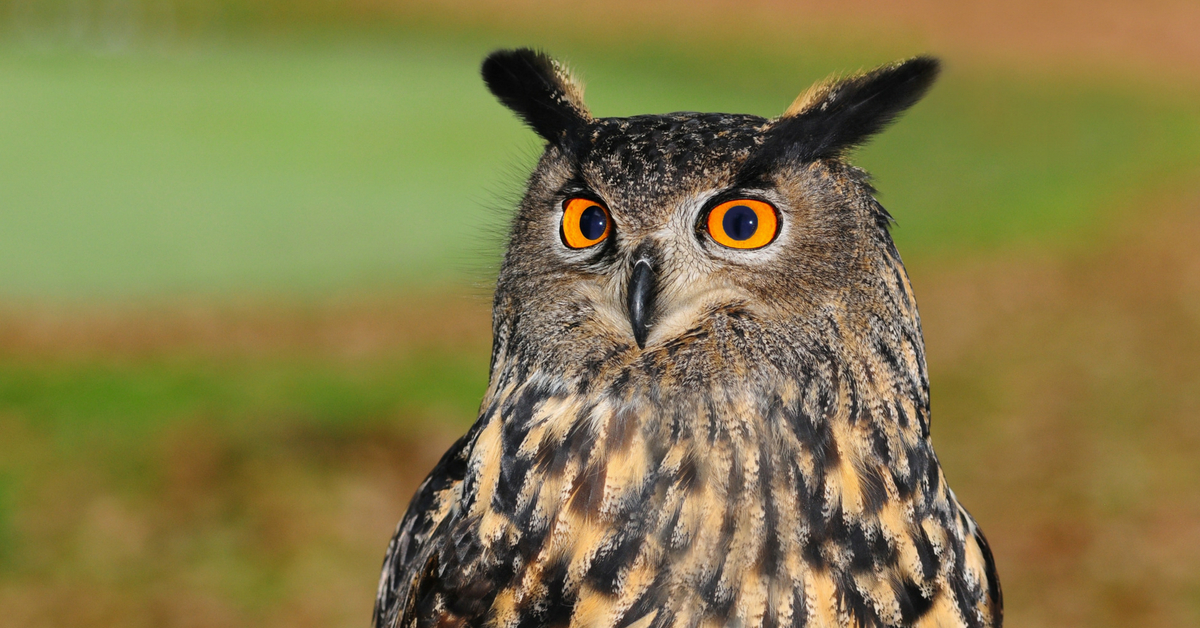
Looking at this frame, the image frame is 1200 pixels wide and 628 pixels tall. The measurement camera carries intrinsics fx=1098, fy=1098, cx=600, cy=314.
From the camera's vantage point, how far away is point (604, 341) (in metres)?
1.70

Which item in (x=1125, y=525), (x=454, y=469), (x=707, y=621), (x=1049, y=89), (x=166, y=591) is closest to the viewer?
(x=707, y=621)

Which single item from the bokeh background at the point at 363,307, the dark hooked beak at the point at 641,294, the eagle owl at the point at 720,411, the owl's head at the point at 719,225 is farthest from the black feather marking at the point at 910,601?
the bokeh background at the point at 363,307

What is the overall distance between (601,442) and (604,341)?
6.5 inches

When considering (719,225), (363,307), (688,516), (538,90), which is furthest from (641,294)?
(363,307)

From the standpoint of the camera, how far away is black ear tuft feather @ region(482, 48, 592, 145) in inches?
71.3

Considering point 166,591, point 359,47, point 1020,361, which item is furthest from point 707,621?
point 359,47

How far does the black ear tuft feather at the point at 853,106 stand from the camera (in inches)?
66.2

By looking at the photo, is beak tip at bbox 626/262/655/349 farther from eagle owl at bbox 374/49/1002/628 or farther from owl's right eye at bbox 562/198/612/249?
owl's right eye at bbox 562/198/612/249

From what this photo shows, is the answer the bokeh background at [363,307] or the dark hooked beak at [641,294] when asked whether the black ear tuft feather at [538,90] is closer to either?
the bokeh background at [363,307]

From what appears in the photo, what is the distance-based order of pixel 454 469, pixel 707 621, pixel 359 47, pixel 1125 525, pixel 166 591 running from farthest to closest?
pixel 359 47 → pixel 1125 525 → pixel 166 591 → pixel 454 469 → pixel 707 621

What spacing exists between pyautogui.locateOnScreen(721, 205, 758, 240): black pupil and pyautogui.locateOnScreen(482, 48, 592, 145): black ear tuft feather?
0.31 m

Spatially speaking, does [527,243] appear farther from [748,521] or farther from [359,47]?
[359,47]

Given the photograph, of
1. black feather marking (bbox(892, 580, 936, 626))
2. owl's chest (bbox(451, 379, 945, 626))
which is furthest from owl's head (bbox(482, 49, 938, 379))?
black feather marking (bbox(892, 580, 936, 626))

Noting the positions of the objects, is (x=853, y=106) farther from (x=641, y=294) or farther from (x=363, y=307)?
(x=363, y=307)
